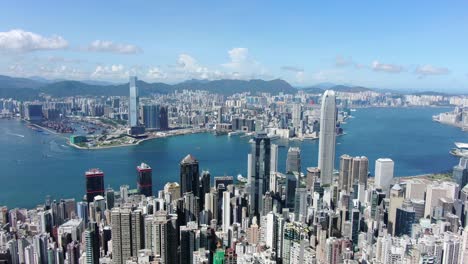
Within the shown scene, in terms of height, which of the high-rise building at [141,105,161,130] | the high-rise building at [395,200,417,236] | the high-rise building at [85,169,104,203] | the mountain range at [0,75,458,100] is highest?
the mountain range at [0,75,458,100]

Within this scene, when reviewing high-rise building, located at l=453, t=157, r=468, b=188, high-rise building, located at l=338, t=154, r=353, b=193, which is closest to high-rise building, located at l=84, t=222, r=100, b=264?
high-rise building, located at l=338, t=154, r=353, b=193

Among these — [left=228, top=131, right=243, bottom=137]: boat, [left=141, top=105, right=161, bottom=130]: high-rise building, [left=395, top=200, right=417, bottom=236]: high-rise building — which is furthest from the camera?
[left=141, top=105, right=161, bottom=130]: high-rise building

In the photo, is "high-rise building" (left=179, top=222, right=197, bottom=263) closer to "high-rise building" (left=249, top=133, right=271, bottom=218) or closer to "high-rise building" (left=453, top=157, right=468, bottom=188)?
"high-rise building" (left=249, top=133, right=271, bottom=218)

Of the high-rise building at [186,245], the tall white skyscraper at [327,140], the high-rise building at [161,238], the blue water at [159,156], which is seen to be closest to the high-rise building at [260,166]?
the tall white skyscraper at [327,140]

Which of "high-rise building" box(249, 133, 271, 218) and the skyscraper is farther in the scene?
"high-rise building" box(249, 133, 271, 218)

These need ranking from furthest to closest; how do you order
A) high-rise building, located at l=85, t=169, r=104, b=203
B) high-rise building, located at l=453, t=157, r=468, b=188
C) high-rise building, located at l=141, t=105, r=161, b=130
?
high-rise building, located at l=141, t=105, r=161, b=130, high-rise building, located at l=453, t=157, r=468, b=188, high-rise building, located at l=85, t=169, r=104, b=203

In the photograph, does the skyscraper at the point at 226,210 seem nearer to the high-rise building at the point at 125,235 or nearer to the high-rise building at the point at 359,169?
the high-rise building at the point at 125,235
